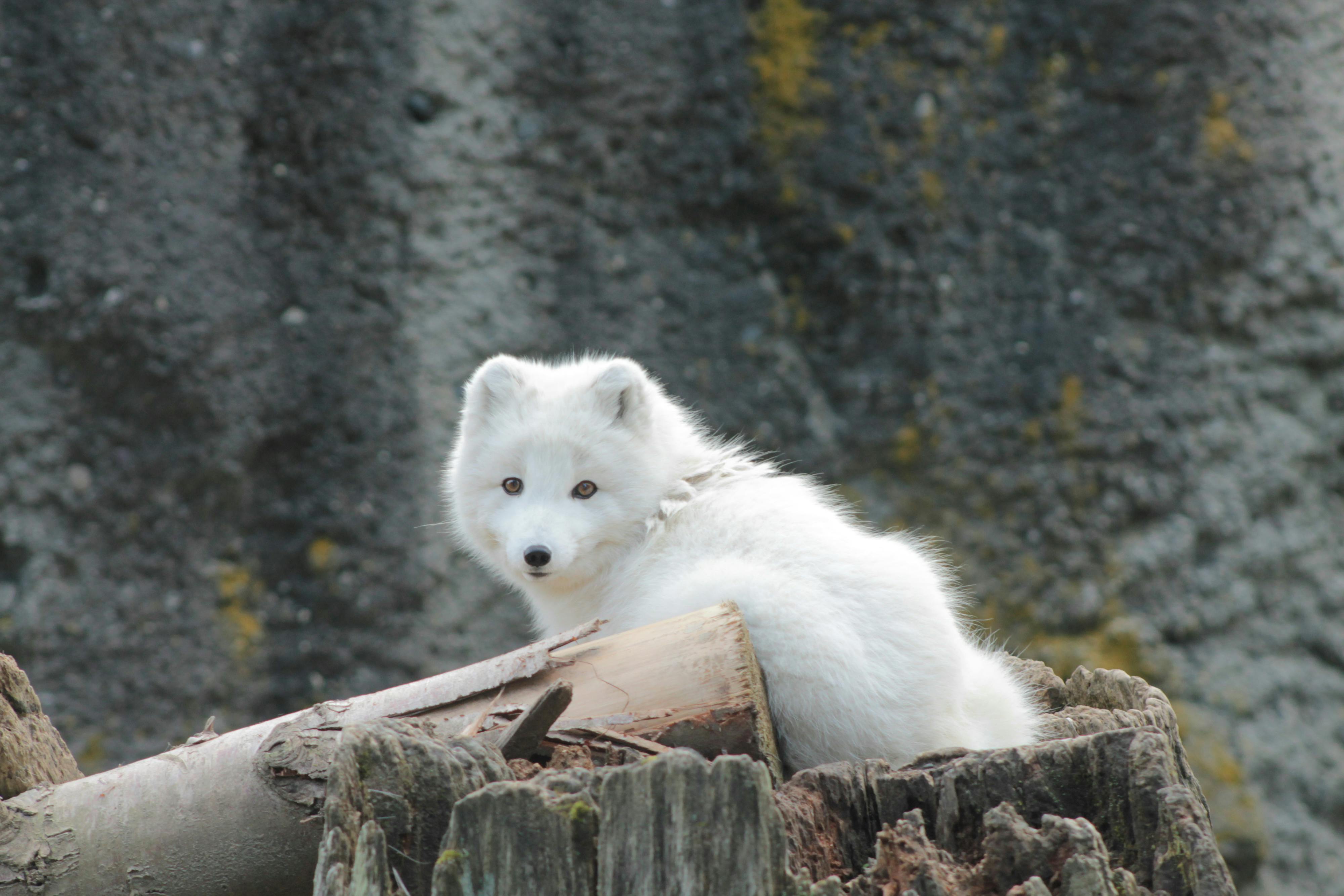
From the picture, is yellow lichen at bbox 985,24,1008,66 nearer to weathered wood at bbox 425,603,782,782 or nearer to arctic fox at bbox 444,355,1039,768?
arctic fox at bbox 444,355,1039,768

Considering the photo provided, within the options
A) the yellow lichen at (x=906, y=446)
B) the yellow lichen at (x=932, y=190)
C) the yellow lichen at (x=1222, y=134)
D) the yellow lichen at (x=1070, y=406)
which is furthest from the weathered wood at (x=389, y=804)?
the yellow lichen at (x=1222, y=134)

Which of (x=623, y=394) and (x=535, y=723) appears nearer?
(x=535, y=723)

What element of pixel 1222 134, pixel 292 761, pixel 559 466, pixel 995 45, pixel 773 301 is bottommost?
pixel 292 761

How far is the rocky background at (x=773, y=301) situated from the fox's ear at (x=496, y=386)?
2046 millimetres

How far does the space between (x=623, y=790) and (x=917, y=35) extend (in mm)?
5688

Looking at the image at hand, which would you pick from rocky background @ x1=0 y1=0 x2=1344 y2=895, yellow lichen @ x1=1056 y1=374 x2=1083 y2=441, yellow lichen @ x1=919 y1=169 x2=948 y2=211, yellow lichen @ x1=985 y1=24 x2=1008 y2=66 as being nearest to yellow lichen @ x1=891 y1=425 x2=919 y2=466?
rocky background @ x1=0 y1=0 x2=1344 y2=895

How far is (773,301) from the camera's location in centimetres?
666

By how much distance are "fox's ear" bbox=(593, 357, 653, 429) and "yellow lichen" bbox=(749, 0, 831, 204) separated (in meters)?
2.61

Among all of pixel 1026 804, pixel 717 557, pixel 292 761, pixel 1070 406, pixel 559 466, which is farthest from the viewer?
pixel 1070 406

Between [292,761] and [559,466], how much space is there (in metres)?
1.75

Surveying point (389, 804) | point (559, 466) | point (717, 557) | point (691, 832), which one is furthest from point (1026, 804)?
point (559, 466)

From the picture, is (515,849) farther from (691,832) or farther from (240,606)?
(240,606)

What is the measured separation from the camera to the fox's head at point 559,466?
13.4 feet

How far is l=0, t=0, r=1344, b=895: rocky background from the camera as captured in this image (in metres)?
6.12
